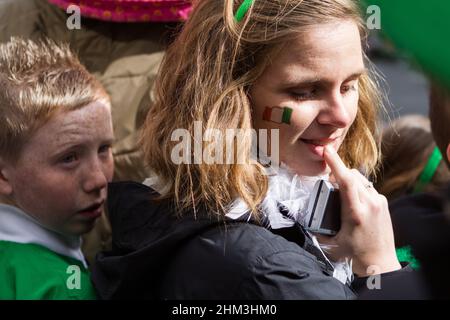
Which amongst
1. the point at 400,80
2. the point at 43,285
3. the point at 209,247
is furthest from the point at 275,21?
the point at 400,80

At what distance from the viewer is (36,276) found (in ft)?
6.31

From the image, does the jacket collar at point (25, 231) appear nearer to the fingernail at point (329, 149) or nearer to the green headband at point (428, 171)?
the fingernail at point (329, 149)

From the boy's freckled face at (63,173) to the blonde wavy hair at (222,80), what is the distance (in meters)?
0.32

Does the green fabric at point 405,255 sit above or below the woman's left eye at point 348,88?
below

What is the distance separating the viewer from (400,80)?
37.1ft

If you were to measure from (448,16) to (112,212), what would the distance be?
4.61 feet

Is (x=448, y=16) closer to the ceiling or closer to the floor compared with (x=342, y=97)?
closer to the ceiling

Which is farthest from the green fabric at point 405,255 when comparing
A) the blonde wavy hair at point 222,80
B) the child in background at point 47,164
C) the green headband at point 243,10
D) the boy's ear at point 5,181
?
the boy's ear at point 5,181

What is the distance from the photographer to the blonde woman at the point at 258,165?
161cm

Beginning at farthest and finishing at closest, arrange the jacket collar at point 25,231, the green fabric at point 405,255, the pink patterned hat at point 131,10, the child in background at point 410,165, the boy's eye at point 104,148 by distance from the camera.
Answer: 1. the child in background at point 410,165
2. the pink patterned hat at point 131,10
3. the boy's eye at point 104,148
4. the jacket collar at point 25,231
5. the green fabric at point 405,255

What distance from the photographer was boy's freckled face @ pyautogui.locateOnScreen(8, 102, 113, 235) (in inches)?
80.8

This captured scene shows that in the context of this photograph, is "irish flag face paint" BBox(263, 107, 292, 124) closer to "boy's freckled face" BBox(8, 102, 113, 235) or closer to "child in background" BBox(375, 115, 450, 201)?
"boy's freckled face" BBox(8, 102, 113, 235)

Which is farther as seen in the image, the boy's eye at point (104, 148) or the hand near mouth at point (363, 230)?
the boy's eye at point (104, 148)
